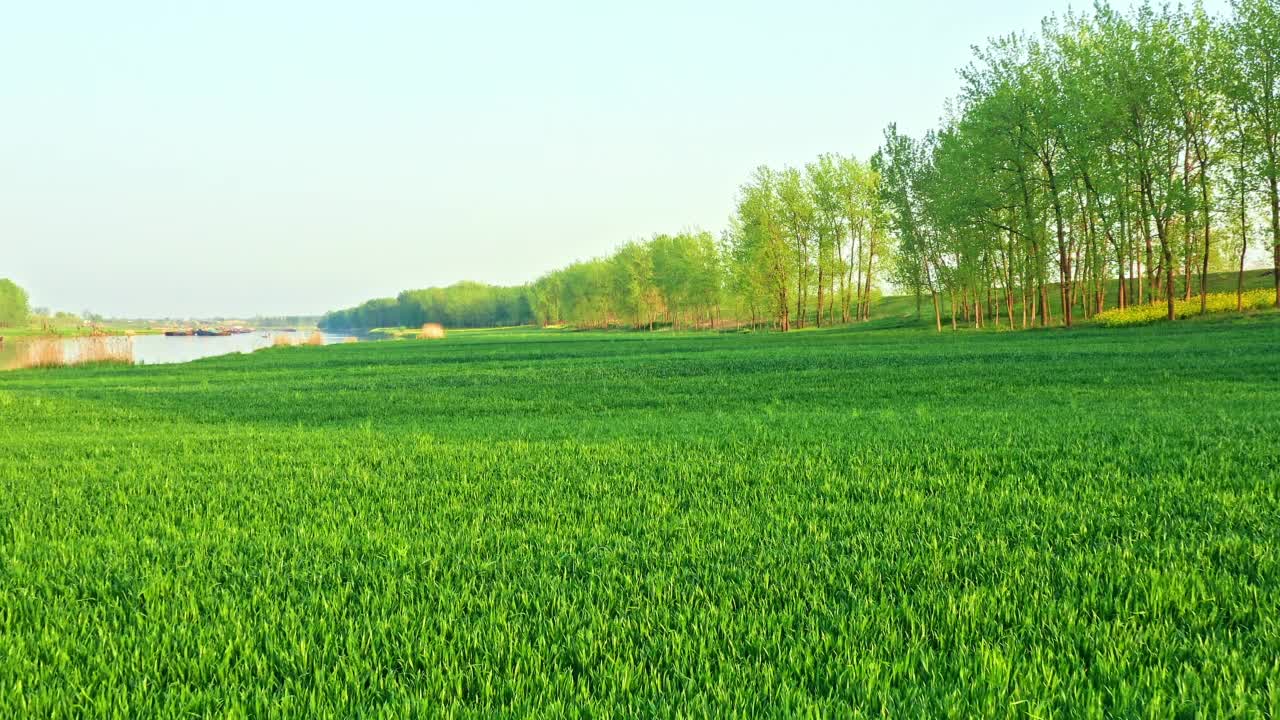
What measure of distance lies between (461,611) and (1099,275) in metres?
51.6

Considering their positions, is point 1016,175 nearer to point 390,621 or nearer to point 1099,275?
point 1099,275

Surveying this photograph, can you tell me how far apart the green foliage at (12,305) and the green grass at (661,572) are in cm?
18594

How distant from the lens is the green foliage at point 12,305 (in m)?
145

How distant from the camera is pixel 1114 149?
39.0 m

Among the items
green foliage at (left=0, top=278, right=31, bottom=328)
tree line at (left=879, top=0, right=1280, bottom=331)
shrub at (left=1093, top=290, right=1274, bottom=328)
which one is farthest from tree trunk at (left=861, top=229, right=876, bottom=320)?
green foliage at (left=0, top=278, right=31, bottom=328)

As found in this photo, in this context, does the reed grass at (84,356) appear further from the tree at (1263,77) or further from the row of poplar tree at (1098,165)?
the tree at (1263,77)

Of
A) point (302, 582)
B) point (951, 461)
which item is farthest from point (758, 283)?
point (302, 582)

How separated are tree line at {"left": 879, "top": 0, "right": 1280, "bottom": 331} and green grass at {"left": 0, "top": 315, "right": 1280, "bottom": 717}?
113 ft

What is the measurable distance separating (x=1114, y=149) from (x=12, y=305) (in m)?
198

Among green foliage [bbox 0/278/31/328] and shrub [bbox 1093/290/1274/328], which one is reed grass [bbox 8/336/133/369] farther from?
green foliage [bbox 0/278/31/328]

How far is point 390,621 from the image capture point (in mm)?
3600

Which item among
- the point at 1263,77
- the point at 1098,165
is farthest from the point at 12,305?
the point at 1263,77

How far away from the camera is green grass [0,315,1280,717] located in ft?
9.64

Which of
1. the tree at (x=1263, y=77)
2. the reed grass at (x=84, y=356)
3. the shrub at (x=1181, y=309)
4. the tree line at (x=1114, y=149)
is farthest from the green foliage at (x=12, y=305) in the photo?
the tree at (x=1263, y=77)
